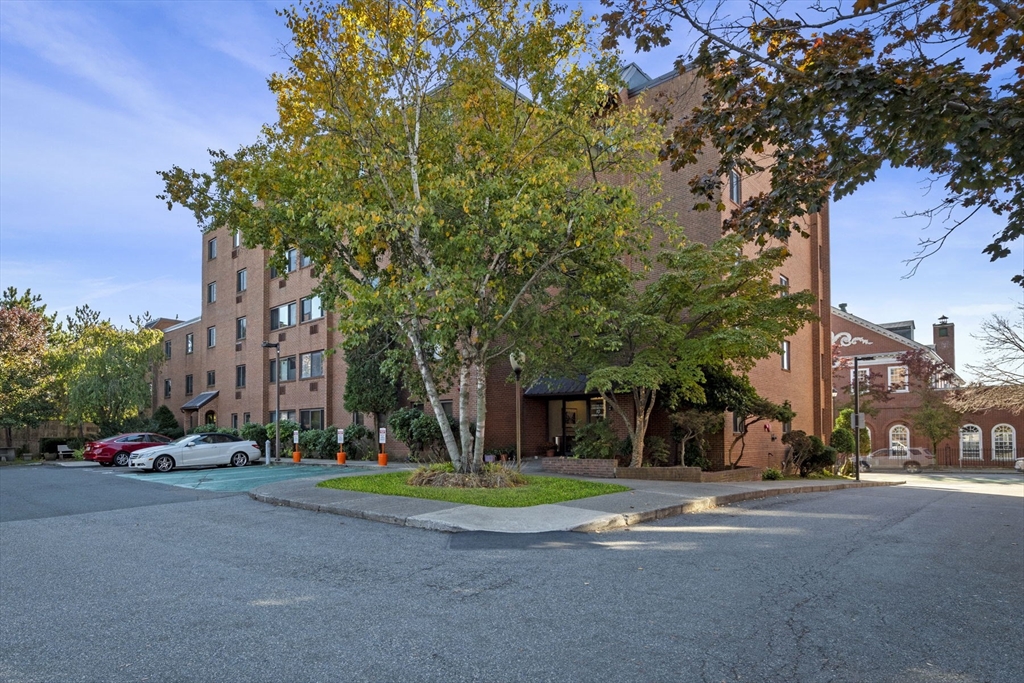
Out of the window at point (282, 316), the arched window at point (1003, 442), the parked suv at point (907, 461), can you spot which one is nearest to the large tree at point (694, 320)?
the window at point (282, 316)

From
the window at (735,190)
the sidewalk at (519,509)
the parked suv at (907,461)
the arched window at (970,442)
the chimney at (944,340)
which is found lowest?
the parked suv at (907,461)

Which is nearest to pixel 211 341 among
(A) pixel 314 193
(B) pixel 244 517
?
(A) pixel 314 193

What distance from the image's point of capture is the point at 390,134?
53.9 feet

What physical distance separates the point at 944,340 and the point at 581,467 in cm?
4686

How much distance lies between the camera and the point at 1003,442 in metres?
46.8

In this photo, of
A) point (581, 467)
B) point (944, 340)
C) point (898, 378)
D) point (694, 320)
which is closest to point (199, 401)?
point (581, 467)

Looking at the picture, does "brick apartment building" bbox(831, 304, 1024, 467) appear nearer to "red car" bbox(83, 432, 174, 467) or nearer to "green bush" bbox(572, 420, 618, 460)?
"green bush" bbox(572, 420, 618, 460)

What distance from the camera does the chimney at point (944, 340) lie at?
181 feet

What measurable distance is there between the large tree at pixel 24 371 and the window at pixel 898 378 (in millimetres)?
52767

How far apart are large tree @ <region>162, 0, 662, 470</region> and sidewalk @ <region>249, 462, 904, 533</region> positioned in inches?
133

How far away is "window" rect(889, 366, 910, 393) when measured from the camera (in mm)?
50000

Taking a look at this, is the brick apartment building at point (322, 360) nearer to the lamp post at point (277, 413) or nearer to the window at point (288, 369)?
the window at point (288, 369)

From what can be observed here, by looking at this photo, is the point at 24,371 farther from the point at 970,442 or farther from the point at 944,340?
the point at 944,340

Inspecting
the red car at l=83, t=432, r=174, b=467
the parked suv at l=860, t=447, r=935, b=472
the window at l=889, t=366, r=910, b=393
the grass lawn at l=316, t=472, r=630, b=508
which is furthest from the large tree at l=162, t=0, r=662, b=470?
the window at l=889, t=366, r=910, b=393
